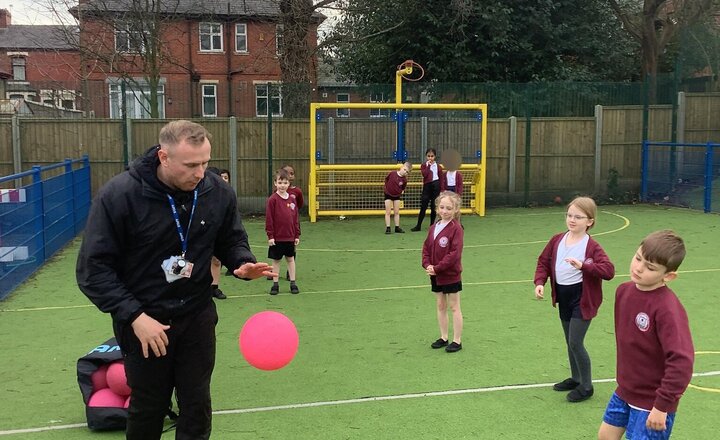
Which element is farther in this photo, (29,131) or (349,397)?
(29,131)

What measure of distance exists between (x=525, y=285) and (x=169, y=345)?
6.59 m

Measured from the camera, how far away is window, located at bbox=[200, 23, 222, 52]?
3494 cm

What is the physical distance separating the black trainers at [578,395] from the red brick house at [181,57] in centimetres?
1350

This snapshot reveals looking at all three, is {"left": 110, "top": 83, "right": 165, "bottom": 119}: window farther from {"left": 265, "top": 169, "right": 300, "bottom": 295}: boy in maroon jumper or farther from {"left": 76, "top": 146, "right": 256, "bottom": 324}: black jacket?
{"left": 76, "top": 146, "right": 256, "bottom": 324}: black jacket

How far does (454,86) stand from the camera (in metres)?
18.5

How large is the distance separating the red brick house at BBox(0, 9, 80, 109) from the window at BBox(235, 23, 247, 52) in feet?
27.2

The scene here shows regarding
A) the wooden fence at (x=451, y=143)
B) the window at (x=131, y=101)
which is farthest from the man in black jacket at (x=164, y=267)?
the window at (x=131, y=101)

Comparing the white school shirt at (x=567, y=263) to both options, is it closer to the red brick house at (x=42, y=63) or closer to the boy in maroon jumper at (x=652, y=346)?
the boy in maroon jumper at (x=652, y=346)

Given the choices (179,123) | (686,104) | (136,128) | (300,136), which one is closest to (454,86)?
(300,136)

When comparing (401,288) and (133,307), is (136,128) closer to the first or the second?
(401,288)

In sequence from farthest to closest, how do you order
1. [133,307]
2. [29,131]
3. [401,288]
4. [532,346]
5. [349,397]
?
1. [29,131]
2. [401,288]
3. [532,346]
4. [349,397]
5. [133,307]

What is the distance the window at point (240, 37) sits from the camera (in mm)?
36406

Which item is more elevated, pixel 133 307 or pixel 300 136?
pixel 300 136

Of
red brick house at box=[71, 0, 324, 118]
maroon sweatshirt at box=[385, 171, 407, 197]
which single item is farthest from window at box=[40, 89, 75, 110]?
maroon sweatshirt at box=[385, 171, 407, 197]
